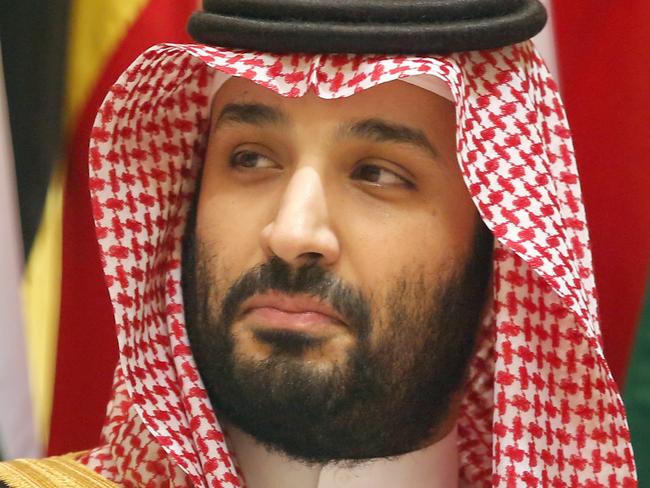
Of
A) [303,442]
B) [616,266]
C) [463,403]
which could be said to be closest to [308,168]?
[303,442]

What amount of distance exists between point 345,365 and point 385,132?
0.98ft

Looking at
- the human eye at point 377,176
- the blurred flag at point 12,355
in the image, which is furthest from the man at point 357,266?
the blurred flag at point 12,355

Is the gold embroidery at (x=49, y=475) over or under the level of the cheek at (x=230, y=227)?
under

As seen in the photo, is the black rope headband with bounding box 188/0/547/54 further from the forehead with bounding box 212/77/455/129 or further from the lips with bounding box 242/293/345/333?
the lips with bounding box 242/293/345/333

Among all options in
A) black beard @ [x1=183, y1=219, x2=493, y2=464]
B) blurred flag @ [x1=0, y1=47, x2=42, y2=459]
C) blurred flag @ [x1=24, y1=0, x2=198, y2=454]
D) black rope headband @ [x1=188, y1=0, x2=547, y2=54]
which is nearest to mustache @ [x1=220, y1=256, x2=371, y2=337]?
black beard @ [x1=183, y1=219, x2=493, y2=464]

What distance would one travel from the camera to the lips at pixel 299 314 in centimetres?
123

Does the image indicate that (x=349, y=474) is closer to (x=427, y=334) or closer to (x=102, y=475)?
(x=427, y=334)

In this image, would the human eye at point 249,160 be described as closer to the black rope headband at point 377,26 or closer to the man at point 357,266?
the man at point 357,266

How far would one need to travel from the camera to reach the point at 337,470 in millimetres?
1303

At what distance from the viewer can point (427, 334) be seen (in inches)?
51.6

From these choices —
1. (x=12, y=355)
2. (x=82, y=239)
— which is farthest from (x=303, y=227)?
(x=12, y=355)

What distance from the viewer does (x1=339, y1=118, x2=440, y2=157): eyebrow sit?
49.6 inches

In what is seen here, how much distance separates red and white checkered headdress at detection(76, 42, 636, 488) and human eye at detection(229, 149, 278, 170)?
0.13m

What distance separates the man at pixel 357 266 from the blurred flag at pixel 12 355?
50 centimetres
